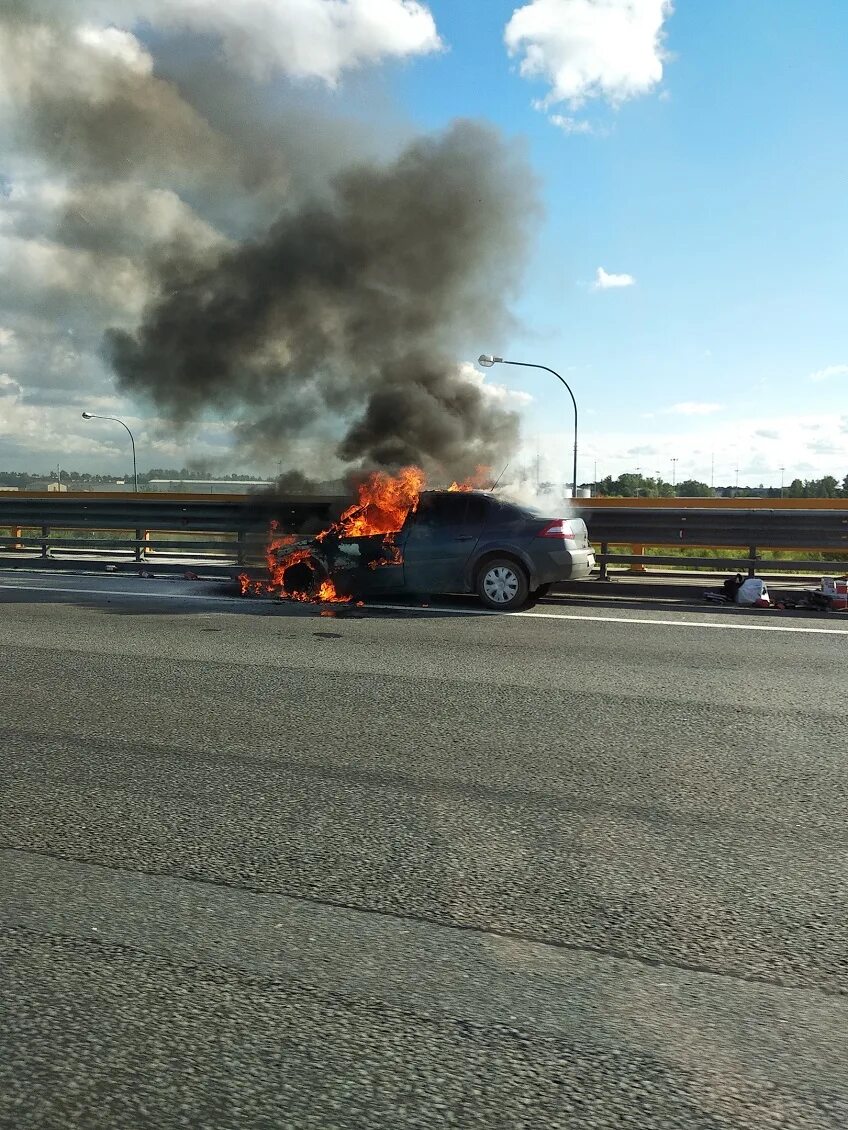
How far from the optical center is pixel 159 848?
3.88 meters

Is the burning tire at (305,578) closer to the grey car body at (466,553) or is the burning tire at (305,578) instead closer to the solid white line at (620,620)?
the grey car body at (466,553)

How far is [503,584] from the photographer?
464 inches

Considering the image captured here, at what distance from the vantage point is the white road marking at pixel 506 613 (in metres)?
10.4

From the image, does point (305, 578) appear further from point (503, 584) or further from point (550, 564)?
point (550, 564)

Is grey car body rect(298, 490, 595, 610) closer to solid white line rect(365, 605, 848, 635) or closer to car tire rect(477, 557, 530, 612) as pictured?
car tire rect(477, 557, 530, 612)

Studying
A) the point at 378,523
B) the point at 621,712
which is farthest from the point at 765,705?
the point at 378,523

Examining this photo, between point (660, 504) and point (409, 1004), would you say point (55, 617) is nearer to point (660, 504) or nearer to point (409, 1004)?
point (409, 1004)

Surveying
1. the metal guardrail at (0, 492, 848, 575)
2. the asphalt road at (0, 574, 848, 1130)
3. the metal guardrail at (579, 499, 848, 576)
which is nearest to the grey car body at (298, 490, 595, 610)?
the metal guardrail at (0, 492, 848, 575)

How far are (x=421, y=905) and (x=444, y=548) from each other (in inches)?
343

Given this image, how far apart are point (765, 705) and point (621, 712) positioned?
1021 mm

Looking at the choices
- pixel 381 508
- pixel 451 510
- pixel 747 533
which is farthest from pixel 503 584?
pixel 747 533

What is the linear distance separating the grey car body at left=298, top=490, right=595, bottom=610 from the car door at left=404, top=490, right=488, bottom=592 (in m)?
0.01

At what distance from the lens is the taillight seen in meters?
11.8

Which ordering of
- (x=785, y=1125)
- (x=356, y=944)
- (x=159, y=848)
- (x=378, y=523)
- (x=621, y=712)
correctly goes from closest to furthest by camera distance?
(x=785, y=1125) < (x=356, y=944) < (x=159, y=848) < (x=621, y=712) < (x=378, y=523)
